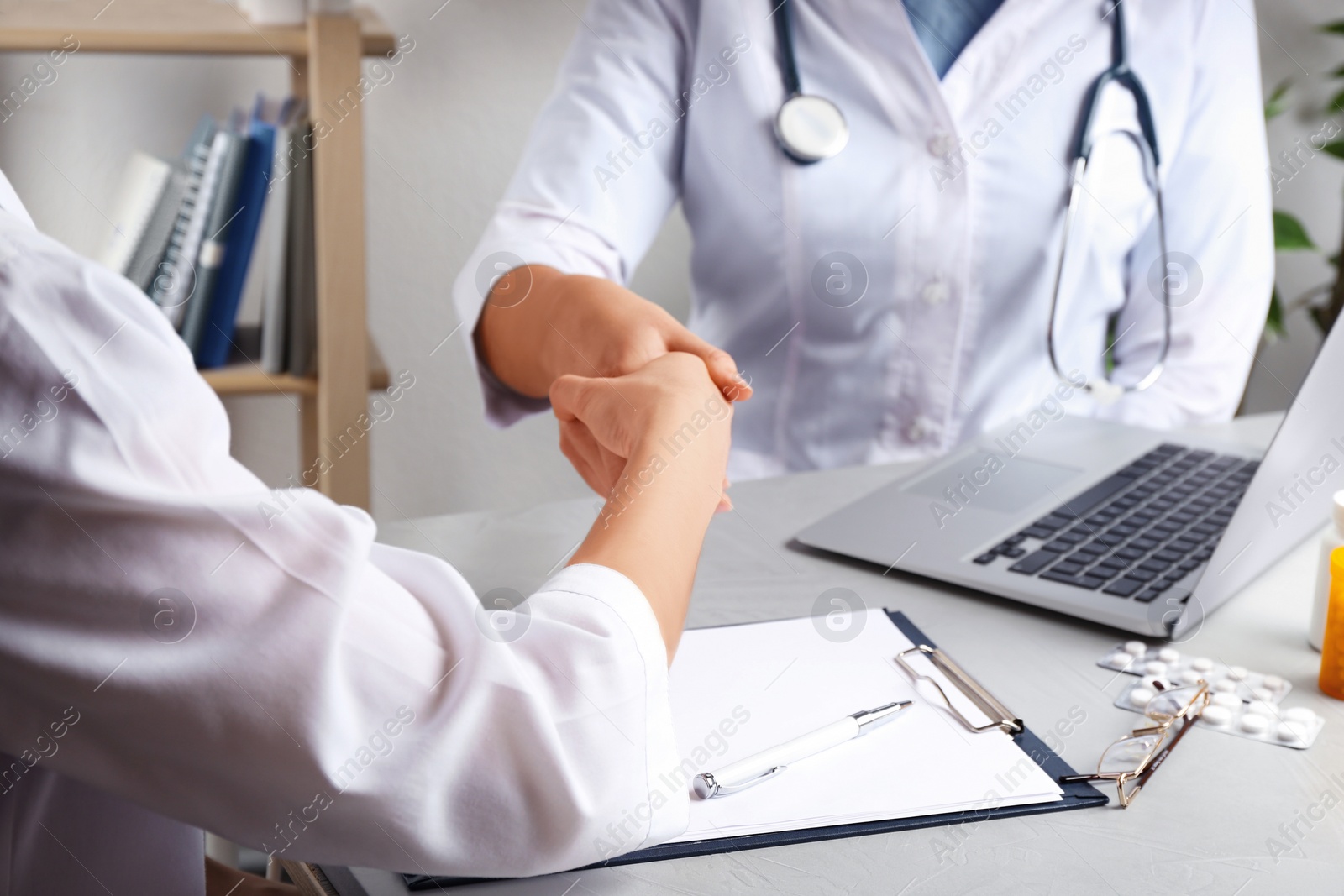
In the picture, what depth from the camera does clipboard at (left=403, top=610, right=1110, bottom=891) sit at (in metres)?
0.46

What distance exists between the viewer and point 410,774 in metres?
0.39

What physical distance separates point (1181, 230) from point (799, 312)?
432 millimetres

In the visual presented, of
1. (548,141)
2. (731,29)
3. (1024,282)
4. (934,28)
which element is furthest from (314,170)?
(1024,282)

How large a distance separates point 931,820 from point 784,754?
7 centimetres

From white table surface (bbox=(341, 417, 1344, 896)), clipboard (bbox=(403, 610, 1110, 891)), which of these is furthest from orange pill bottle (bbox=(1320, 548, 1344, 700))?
clipboard (bbox=(403, 610, 1110, 891))

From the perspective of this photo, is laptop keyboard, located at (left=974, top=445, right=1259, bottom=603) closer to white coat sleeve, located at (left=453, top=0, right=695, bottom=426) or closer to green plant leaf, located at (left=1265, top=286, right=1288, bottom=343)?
white coat sleeve, located at (left=453, top=0, right=695, bottom=426)

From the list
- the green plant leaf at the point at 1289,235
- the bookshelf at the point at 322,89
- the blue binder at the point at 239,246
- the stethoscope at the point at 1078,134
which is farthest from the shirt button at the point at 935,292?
→ the green plant leaf at the point at 1289,235

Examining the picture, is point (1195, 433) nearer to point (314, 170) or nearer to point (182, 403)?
point (182, 403)

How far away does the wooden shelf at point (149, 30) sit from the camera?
48.6 inches

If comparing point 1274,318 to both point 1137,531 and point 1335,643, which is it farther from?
point 1335,643

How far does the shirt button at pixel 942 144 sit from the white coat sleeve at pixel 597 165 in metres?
0.25

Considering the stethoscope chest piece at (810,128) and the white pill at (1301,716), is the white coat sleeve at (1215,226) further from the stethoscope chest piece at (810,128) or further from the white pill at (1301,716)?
the white pill at (1301,716)

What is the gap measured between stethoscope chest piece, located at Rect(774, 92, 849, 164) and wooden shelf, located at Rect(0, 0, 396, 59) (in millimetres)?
504

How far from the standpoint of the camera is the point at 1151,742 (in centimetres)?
53
